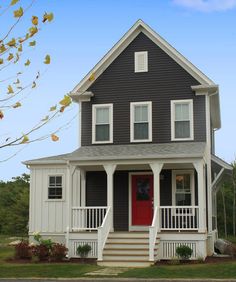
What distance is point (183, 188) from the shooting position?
2161 centimetres

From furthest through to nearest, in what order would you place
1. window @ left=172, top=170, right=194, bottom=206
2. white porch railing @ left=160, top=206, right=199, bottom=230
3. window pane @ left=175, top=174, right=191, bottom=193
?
1. window pane @ left=175, top=174, right=191, bottom=193
2. window @ left=172, top=170, right=194, bottom=206
3. white porch railing @ left=160, top=206, right=199, bottom=230

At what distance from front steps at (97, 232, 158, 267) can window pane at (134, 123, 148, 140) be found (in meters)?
4.65

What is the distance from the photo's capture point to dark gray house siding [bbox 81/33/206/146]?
22.1 meters

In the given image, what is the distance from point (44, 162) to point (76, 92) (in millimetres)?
3337

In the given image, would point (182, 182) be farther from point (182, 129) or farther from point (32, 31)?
point (32, 31)

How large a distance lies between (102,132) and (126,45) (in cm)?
389

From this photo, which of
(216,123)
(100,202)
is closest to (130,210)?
(100,202)

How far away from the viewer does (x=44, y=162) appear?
23344 mm

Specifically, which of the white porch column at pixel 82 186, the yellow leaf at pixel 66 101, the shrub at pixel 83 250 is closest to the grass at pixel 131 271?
the shrub at pixel 83 250

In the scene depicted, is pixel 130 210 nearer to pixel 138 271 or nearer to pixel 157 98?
pixel 157 98

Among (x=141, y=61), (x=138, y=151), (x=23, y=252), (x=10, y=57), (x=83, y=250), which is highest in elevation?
(x=141, y=61)

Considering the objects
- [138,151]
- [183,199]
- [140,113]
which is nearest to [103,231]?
[138,151]

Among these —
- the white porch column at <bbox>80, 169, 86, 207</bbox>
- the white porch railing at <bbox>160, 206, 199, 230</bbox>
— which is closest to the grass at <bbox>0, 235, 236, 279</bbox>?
the white porch railing at <bbox>160, 206, 199, 230</bbox>

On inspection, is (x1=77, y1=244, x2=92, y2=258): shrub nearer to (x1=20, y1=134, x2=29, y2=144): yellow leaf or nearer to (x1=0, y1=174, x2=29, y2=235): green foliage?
(x1=20, y1=134, x2=29, y2=144): yellow leaf
